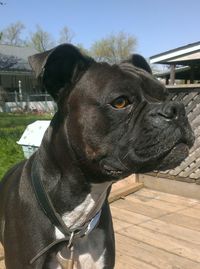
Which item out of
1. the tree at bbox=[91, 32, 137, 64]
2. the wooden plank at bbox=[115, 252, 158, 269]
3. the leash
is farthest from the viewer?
the tree at bbox=[91, 32, 137, 64]

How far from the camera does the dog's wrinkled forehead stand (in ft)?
7.51

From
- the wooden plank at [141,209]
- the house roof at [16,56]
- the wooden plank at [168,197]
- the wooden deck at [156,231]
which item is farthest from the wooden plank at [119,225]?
the house roof at [16,56]

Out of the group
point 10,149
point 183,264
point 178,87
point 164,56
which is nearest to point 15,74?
point 164,56

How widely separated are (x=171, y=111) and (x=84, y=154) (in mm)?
546

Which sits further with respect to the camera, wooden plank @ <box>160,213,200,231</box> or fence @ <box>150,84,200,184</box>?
fence @ <box>150,84,200,184</box>

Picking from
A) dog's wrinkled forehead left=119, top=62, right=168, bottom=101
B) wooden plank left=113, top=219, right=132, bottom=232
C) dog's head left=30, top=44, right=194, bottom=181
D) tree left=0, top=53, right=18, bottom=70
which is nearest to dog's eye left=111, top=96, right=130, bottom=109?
dog's head left=30, top=44, right=194, bottom=181

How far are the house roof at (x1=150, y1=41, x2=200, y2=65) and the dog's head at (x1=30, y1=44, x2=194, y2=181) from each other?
916 cm

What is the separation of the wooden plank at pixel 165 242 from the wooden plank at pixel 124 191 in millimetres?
883

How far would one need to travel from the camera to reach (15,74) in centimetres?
3016

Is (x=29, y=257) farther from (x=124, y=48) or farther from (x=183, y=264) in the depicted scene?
(x=124, y=48)

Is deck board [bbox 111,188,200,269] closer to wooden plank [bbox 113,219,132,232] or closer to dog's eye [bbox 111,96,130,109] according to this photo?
wooden plank [bbox 113,219,132,232]

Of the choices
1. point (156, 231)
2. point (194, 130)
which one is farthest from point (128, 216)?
point (194, 130)

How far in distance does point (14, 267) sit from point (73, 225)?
0.42 metres

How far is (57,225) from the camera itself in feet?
8.05
